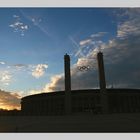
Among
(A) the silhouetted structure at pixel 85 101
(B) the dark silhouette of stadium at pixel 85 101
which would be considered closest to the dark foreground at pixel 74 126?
(B) the dark silhouette of stadium at pixel 85 101

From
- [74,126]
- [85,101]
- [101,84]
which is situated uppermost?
[101,84]

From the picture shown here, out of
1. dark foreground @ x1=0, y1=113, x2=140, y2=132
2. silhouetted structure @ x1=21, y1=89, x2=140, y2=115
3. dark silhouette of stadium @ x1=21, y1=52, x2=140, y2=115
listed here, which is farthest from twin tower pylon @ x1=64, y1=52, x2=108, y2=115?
dark foreground @ x1=0, y1=113, x2=140, y2=132

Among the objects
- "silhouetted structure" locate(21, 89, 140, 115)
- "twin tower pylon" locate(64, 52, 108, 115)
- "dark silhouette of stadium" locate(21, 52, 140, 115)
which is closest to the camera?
"twin tower pylon" locate(64, 52, 108, 115)

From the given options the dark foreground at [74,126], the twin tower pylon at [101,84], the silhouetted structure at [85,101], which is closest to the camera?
the dark foreground at [74,126]

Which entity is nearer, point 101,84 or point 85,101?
point 101,84

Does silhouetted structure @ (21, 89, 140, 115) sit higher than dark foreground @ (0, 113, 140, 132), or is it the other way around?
silhouetted structure @ (21, 89, 140, 115)

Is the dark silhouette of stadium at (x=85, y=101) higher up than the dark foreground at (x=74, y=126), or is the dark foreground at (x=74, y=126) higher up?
the dark silhouette of stadium at (x=85, y=101)

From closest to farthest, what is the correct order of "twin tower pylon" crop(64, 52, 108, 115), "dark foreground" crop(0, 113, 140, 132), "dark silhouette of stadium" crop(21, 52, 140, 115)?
1. "dark foreground" crop(0, 113, 140, 132)
2. "twin tower pylon" crop(64, 52, 108, 115)
3. "dark silhouette of stadium" crop(21, 52, 140, 115)

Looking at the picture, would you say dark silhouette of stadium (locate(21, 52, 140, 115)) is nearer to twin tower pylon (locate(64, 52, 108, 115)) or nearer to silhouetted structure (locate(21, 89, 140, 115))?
silhouetted structure (locate(21, 89, 140, 115))

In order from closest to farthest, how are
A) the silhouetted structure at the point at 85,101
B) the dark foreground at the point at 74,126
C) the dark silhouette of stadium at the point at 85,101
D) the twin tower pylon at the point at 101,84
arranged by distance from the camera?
the dark foreground at the point at 74,126
the twin tower pylon at the point at 101,84
the dark silhouette of stadium at the point at 85,101
the silhouetted structure at the point at 85,101

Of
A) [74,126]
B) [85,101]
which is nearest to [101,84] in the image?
[85,101]

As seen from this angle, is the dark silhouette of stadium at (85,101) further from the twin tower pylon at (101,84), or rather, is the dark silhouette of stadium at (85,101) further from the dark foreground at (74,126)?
the dark foreground at (74,126)

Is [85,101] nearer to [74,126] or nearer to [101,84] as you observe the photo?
[101,84]

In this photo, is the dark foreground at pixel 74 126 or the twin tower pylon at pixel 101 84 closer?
the dark foreground at pixel 74 126
